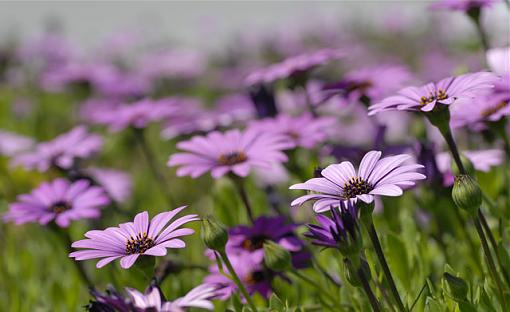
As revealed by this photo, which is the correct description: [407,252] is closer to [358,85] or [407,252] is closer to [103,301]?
[358,85]

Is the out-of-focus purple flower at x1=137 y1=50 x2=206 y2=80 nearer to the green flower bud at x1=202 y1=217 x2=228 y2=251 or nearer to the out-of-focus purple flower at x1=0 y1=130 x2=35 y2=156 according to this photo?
the out-of-focus purple flower at x1=0 y1=130 x2=35 y2=156

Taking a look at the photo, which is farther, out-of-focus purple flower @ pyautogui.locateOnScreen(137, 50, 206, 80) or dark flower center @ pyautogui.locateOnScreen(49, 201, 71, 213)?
out-of-focus purple flower @ pyautogui.locateOnScreen(137, 50, 206, 80)

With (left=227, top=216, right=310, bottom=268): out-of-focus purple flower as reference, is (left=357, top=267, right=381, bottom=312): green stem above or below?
below

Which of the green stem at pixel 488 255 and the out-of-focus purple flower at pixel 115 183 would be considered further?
the out-of-focus purple flower at pixel 115 183

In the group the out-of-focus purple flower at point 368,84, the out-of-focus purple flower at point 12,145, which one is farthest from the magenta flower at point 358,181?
the out-of-focus purple flower at point 12,145

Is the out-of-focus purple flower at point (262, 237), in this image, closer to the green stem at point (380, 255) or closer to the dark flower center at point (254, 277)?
the dark flower center at point (254, 277)

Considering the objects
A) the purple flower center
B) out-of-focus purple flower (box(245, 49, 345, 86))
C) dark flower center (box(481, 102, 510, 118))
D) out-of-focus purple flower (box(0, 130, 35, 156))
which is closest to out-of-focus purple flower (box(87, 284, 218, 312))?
the purple flower center

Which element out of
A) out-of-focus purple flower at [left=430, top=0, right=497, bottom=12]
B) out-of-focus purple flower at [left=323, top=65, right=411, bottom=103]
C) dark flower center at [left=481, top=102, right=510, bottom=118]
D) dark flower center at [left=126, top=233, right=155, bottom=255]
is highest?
out-of-focus purple flower at [left=430, top=0, right=497, bottom=12]
